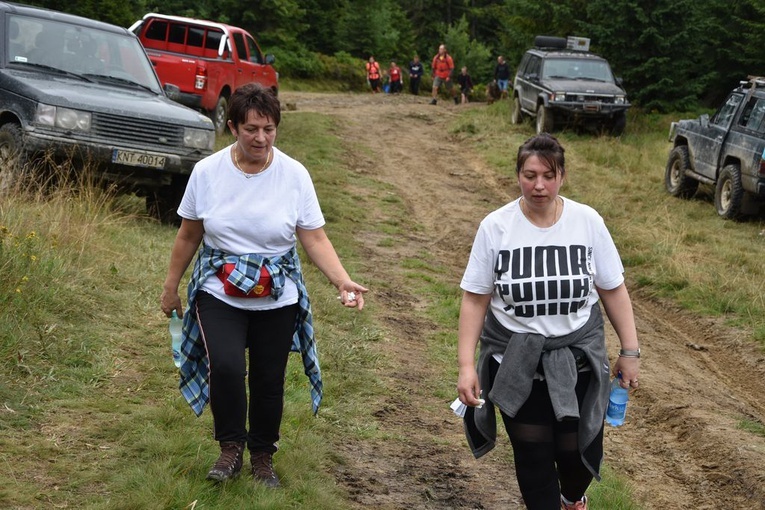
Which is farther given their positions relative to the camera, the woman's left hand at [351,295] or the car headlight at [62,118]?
the car headlight at [62,118]

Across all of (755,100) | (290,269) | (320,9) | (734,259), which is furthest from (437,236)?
(320,9)

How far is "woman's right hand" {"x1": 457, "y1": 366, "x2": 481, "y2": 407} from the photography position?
392cm

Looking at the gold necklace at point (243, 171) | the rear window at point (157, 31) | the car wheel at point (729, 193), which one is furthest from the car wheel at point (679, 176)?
the gold necklace at point (243, 171)

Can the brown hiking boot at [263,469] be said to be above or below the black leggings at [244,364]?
below

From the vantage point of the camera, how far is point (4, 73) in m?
9.66

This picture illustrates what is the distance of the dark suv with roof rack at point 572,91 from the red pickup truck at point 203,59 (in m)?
5.51

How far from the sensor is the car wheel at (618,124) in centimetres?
2122

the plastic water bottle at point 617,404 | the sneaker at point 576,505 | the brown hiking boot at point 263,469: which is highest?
the plastic water bottle at point 617,404

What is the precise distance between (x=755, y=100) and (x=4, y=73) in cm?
995

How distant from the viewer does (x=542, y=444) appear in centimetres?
396

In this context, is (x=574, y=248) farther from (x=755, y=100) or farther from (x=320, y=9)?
(x=320, y=9)

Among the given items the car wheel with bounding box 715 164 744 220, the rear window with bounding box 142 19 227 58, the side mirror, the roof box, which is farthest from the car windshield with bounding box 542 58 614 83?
the side mirror

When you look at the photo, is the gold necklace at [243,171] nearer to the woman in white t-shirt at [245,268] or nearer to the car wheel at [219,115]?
the woman in white t-shirt at [245,268]

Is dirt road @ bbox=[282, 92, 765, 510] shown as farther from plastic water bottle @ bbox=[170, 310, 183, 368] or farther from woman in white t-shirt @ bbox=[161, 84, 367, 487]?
plastic water bottle @ bbox=[170, 310, 183, 368]
